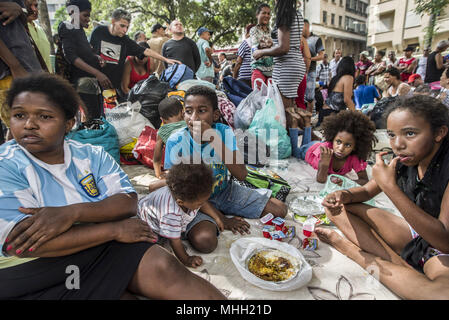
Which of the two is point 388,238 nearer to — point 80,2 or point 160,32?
point 80,2

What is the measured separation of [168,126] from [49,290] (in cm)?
200

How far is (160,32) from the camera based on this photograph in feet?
20.7

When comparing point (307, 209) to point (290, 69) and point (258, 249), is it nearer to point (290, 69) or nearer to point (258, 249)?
point (258, 249)

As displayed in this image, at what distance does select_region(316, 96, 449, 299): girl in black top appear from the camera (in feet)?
4.19

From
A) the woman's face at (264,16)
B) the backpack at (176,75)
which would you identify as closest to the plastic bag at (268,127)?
the woman's face at (264,16)

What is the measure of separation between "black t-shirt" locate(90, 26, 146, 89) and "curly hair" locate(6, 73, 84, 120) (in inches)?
112

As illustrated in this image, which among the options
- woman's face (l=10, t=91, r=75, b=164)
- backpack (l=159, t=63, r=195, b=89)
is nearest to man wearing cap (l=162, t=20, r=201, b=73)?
backpack (l=159, t=63, r=195, b=89)

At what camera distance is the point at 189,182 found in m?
1.56

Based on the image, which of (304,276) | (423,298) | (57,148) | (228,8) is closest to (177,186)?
(57,148)

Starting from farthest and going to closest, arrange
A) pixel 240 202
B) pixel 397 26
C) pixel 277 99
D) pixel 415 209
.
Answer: pixel 397 26
pixel 277 99
pixel 240 202
pixel 415 209

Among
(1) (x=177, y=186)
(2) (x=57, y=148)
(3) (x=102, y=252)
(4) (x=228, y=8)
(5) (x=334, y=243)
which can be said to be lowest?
(5) (x=334, y=243)

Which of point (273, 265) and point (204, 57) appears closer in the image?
point (273, 265)

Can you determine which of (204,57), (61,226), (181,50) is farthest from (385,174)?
(204,57)

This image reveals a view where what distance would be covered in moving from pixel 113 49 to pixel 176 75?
95 centimetres
